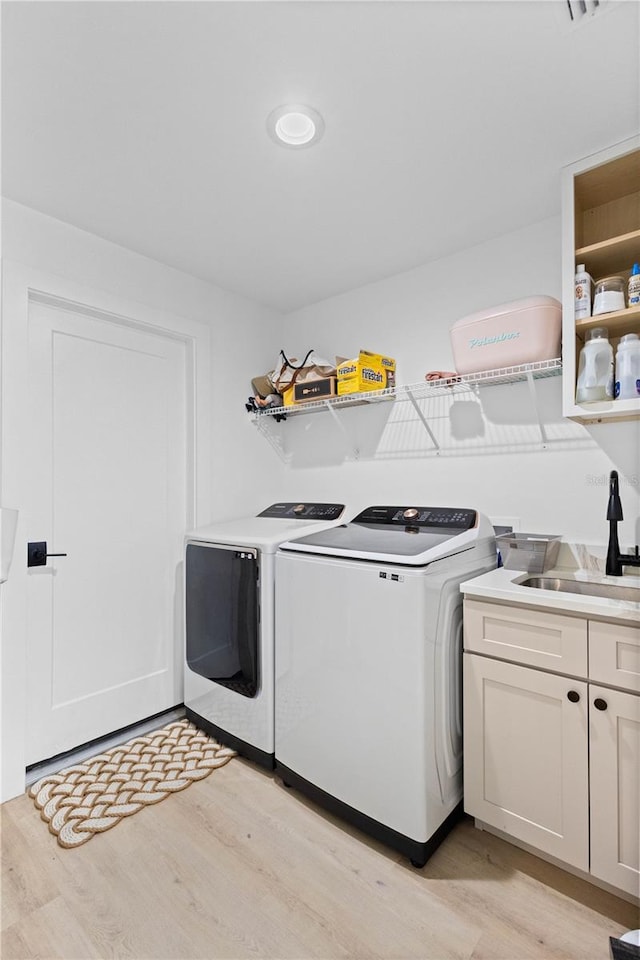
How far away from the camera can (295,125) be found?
155 centimetres

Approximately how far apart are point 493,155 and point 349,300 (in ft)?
3.99

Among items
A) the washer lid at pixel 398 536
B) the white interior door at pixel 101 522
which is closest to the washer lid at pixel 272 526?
the washer lid at pixel 398 536

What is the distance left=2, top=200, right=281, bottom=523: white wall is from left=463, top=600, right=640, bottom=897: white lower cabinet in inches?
64.7

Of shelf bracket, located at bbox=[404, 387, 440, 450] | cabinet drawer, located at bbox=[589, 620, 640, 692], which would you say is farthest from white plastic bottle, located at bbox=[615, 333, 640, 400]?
shelf bracket, located at bbox=[404, 387, 440, 450]

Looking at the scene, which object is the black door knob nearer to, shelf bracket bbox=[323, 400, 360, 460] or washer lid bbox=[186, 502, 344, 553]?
washer lid bbox=[186, 502, 344, 553]

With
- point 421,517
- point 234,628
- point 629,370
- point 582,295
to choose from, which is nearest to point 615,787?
point 421,517

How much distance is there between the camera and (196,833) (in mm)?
1705

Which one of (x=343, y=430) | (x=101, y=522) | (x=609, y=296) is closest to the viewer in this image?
(x=609, y=296)

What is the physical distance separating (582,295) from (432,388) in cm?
74

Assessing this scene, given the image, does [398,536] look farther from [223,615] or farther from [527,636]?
[223,615]

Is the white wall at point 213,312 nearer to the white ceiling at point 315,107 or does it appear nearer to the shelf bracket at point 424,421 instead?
the white ceiling at point 315,107

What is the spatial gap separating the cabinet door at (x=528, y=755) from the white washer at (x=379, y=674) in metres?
0.10

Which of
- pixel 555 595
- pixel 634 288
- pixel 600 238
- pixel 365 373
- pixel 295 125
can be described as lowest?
pixel 555 595

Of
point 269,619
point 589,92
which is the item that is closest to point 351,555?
point 269,619
